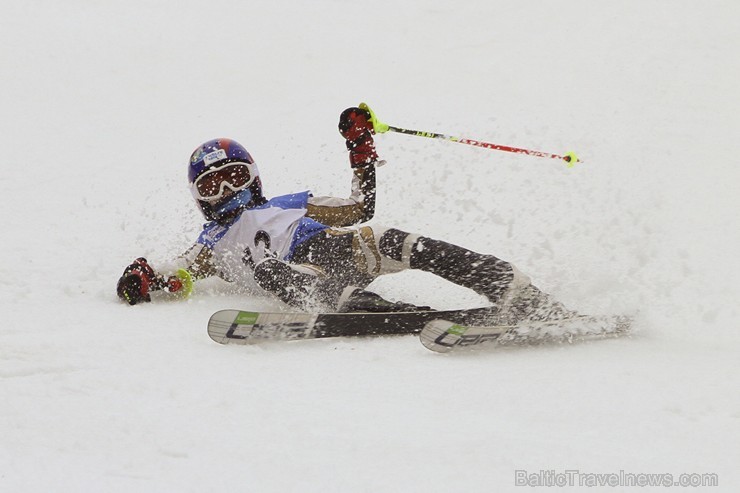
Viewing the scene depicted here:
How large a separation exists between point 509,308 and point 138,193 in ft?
11.3

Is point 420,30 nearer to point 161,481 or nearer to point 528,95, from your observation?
point 528,95

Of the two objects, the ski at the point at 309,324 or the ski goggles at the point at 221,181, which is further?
the ski goggles at the point at 221,181

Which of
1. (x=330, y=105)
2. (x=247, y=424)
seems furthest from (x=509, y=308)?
(x=330, y=105)

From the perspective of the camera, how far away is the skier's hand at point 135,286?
169 inches

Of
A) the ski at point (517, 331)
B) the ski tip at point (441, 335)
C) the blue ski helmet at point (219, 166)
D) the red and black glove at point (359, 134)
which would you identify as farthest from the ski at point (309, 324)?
the red and black glove at point (359, 134)

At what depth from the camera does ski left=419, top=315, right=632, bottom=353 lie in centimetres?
350

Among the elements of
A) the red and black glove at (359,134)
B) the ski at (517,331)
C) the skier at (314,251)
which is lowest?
the ski at (517,331)

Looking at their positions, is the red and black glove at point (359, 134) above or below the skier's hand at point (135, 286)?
above

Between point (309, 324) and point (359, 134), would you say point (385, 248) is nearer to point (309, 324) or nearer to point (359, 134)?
point (309, 324)

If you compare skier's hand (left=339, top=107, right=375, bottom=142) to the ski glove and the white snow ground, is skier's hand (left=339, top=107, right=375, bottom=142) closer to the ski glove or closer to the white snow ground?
the white snow ground

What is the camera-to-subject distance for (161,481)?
2363 mm

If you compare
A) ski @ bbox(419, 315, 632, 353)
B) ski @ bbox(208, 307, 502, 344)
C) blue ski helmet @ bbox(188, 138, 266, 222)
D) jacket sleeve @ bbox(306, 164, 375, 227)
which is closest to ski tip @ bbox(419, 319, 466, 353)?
ski @ bbox(419, 315, 632, 353)

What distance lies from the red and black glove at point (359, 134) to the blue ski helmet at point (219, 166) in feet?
1.82

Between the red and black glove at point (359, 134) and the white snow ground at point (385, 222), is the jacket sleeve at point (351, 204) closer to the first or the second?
the red and black glove at point (359, 134)
